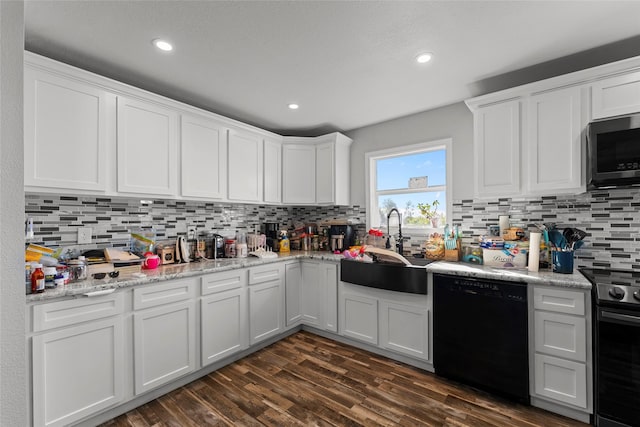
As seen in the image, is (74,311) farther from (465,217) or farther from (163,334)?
(465,217)

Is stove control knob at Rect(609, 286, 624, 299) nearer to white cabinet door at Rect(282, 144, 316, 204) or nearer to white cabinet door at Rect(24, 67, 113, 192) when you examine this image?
white cabinet door at Rect(282, 144, 316, 204)

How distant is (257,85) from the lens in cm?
244

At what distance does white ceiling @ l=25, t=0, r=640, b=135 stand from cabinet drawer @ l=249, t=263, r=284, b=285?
1.65 meters

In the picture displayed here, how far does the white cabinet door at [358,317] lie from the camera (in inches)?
106

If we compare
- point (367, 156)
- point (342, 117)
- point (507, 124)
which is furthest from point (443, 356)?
point (342, 117)

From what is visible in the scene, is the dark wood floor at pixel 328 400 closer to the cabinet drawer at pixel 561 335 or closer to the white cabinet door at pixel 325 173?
the cabinet drawer at pixel 561 335

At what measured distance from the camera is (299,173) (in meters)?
3.60

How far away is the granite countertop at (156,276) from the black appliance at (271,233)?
0.48 meters

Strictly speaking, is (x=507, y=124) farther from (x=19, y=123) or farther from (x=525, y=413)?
(x=19, y=123)

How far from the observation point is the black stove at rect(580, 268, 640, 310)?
5.22 feet

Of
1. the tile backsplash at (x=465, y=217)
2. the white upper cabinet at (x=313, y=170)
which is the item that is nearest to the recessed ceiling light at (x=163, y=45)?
the tile backsplash at (x=465, y=217)

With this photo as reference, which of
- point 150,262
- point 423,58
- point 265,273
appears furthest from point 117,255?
point 423,58

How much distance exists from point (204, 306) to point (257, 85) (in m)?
1.91

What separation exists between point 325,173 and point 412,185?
105cm
